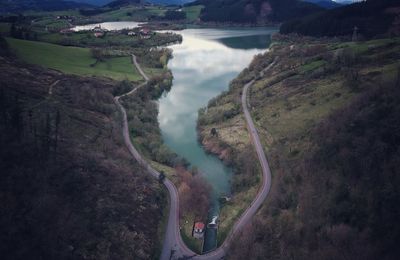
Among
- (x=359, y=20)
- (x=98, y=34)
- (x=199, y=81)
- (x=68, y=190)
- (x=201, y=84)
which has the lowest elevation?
(x=68, y=190)

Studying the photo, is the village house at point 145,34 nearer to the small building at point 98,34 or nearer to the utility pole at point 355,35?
the small building at point 98,34

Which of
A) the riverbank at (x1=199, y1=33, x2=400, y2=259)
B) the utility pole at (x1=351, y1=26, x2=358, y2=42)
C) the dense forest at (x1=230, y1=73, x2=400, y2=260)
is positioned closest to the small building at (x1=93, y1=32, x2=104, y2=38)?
the riverbank at (x1=199, y1=33, x2=400, y2=259)

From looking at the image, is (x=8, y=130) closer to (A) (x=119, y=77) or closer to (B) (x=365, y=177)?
(B) (x=365, y=177)

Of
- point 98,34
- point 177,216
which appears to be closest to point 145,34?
point 98,34

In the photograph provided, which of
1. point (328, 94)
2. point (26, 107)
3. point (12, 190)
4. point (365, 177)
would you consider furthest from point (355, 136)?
point (26, 107)

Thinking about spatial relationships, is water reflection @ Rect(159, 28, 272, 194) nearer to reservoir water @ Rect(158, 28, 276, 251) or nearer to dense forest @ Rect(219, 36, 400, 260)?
reservoir water @ Rect(158, 28, 276, 251)

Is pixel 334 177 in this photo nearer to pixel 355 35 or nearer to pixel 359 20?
pixel 355 35

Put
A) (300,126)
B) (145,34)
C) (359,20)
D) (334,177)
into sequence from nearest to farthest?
(334,177) < (300,126) < (359,20) < (145,34)

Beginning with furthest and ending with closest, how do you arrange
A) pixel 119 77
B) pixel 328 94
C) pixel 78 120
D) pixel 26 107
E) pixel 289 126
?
1. pixel 119 77
2. pixel 328 94
3. pixel 289 126
4. pixel 78 120
5. pixel 26 107
